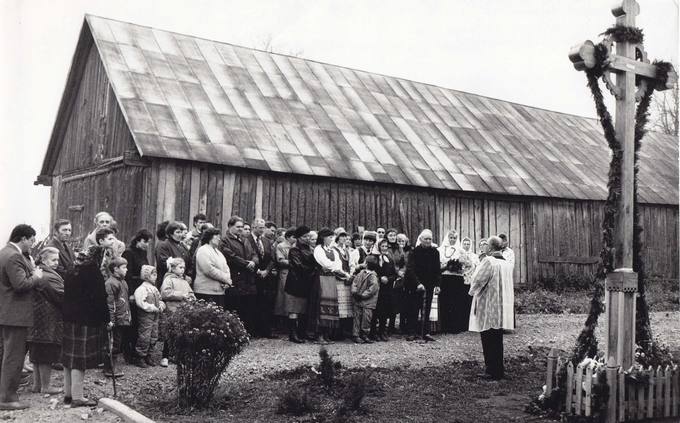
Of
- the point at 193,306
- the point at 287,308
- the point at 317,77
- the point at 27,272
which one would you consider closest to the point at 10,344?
the point at 27,272

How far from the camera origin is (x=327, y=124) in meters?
16.2

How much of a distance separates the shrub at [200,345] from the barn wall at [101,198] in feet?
22.2

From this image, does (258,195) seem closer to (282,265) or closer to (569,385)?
(282,265)

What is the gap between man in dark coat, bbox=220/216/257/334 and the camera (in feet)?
33.4

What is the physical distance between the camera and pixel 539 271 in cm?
1873

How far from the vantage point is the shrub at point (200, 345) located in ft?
20.9

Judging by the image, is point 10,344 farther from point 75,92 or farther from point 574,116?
point 574,116

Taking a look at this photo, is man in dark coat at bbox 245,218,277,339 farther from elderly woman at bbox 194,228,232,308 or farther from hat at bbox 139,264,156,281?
hat at bbox 139,264,156,281

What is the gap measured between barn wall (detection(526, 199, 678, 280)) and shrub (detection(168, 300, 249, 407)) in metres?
13.6

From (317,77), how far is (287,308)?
9.57m

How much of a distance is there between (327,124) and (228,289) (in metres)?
7.04

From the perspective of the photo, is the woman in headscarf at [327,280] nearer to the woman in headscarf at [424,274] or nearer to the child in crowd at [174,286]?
the woman in headscarf at [424,274]

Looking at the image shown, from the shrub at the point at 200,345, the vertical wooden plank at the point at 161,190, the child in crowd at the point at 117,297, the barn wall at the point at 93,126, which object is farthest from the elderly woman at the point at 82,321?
the barn wall at the point at 93,126

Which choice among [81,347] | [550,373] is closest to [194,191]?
[81,347]
